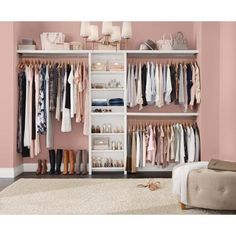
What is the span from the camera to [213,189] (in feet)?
11.9

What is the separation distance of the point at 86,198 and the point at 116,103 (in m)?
2.59

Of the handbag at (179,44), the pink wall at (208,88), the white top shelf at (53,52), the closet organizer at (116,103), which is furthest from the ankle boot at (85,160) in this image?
the handbag at (179,44)

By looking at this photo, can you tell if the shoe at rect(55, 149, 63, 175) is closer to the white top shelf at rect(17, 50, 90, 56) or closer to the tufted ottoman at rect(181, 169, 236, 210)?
the white top shelf at rect(17, 50, 90, 56)

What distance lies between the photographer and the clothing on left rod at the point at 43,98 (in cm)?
642

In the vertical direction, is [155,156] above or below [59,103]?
below

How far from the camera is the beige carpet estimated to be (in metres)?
3.85

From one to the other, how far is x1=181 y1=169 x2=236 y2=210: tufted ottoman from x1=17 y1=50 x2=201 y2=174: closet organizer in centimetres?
281

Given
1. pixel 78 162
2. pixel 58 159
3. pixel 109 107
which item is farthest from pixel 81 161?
pixel 109 107

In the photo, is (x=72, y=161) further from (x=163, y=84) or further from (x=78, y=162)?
(x=163, y=84)

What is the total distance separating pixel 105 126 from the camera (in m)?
6.84
